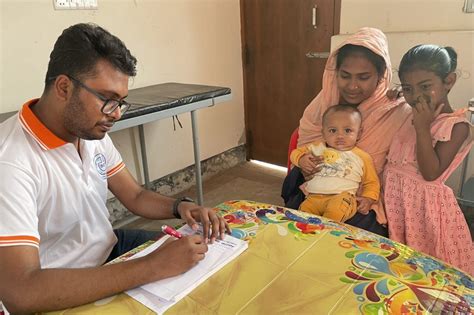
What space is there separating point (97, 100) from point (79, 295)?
1.70ft

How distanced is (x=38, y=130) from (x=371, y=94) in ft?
3.94

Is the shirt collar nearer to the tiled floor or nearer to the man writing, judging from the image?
the man writing

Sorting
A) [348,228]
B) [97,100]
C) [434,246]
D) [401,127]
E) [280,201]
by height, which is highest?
[97,100]

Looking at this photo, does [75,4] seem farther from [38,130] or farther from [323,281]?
[323,281]

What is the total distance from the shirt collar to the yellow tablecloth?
483 millimetres

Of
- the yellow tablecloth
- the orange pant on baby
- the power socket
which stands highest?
the power socket

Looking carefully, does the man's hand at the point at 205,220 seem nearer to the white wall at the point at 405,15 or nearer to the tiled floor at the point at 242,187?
the tiled floor at the point at 242,187

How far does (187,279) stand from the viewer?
84 centimetres

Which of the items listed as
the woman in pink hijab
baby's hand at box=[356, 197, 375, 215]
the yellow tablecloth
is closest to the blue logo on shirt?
the yellow tablecloth

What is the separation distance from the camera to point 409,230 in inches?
54.1

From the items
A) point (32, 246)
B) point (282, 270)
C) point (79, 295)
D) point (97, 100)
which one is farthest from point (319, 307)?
point (97, 100)

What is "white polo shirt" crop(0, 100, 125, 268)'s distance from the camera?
34.5 inches

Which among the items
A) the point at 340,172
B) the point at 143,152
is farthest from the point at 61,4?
the point at 340,172

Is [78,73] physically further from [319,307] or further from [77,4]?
[77,4]
